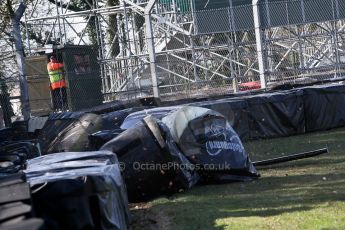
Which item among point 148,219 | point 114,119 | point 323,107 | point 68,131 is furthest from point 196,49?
point 148,219

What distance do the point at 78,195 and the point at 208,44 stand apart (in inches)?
851

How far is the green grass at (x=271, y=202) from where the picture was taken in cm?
697

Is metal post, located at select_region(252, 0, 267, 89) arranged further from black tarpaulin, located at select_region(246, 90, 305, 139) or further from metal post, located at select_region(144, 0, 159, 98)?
black tarpaulin, located at select_region(246, 90, 305, 139)

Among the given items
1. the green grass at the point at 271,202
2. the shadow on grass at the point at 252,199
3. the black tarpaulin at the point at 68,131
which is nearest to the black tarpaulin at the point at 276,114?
the green grass at the point at 271,202

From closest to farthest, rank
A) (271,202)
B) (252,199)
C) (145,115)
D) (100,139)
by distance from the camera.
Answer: (271,202) < (252,199) < (100,139) < (145,115)

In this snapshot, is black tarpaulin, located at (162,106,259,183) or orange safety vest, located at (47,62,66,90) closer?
black tarpaulin, located at (162,106,259,183)

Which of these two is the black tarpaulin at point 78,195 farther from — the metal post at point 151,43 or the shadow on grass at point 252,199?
the metal post at point 151,43

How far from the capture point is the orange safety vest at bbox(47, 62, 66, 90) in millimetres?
18547

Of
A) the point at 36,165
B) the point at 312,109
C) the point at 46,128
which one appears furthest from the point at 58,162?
the point at 312,109

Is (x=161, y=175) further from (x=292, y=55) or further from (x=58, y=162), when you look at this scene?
(x=292, y=55)

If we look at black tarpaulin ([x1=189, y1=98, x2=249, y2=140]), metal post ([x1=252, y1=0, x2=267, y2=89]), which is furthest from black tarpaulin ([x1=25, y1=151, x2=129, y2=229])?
metal post ([x1=252, y1=0, x2=267, y2=89])

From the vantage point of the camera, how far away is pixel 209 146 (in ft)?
31.7

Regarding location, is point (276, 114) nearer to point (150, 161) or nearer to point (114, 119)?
point (114, 119)

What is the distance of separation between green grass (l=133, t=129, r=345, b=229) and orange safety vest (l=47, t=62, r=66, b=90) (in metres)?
9.14
